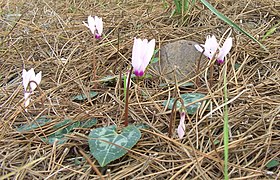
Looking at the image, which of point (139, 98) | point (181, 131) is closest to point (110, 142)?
point (181, 131)

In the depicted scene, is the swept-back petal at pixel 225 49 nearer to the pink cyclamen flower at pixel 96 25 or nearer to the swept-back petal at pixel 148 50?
the swept-back petal at pixel 148 50

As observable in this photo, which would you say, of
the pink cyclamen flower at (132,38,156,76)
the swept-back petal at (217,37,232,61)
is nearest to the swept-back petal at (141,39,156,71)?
the pink cyclamen flower at (132,38,156,76)

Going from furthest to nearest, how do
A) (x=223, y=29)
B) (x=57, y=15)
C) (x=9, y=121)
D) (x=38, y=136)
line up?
(x=57, y=15) < (x=223, y=29) < (x=9, y=121) < (x=38, y=136)

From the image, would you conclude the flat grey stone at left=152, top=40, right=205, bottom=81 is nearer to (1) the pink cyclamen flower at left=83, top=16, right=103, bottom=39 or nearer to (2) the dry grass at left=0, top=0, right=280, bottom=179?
(2) the dry grass at left=0, top=0, right=280, bottom=179

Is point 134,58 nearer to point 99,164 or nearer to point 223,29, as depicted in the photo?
point 99,164

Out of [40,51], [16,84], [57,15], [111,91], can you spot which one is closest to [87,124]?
[111,91]

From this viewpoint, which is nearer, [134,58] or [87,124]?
[134,58]
